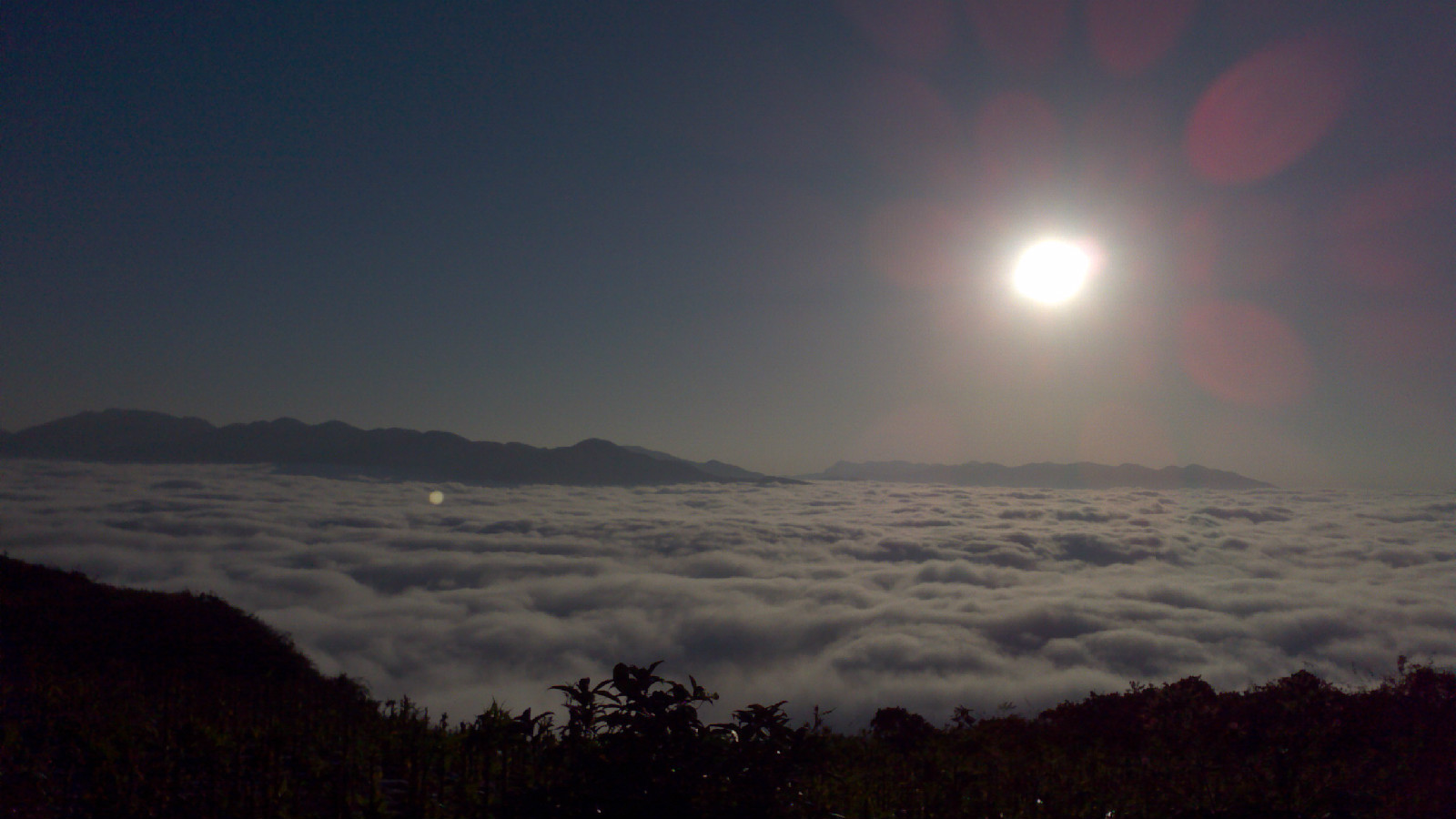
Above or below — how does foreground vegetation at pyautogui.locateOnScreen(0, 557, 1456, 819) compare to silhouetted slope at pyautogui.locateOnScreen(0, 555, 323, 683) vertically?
above

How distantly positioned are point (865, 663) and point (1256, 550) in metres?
96.8

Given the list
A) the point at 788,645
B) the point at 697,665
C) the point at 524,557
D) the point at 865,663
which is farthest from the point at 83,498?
the point at 865,663

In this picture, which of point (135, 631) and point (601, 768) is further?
point (135, 631)

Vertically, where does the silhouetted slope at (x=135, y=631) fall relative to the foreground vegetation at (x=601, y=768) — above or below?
below

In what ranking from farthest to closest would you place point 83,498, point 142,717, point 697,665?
point 83,498, point 697,665, point 142,717

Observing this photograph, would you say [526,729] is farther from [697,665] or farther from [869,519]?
[869,519]

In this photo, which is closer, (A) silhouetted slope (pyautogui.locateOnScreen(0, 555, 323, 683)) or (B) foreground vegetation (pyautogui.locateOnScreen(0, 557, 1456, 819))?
(B) foreground vegetation (pyautogui.locateOnScreen(0, 557, 1456, 819))

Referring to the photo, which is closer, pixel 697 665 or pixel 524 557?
pixel 697 665

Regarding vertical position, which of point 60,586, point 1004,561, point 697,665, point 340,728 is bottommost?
point 697,665

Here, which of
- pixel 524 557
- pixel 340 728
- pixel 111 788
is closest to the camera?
pixel 111 788

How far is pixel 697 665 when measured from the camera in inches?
2714

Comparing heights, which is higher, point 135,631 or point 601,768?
point 601,768

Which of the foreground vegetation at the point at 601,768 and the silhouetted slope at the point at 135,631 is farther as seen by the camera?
the silhouetted slope at the point at 135,631

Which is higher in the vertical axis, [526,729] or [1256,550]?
[526,729]
